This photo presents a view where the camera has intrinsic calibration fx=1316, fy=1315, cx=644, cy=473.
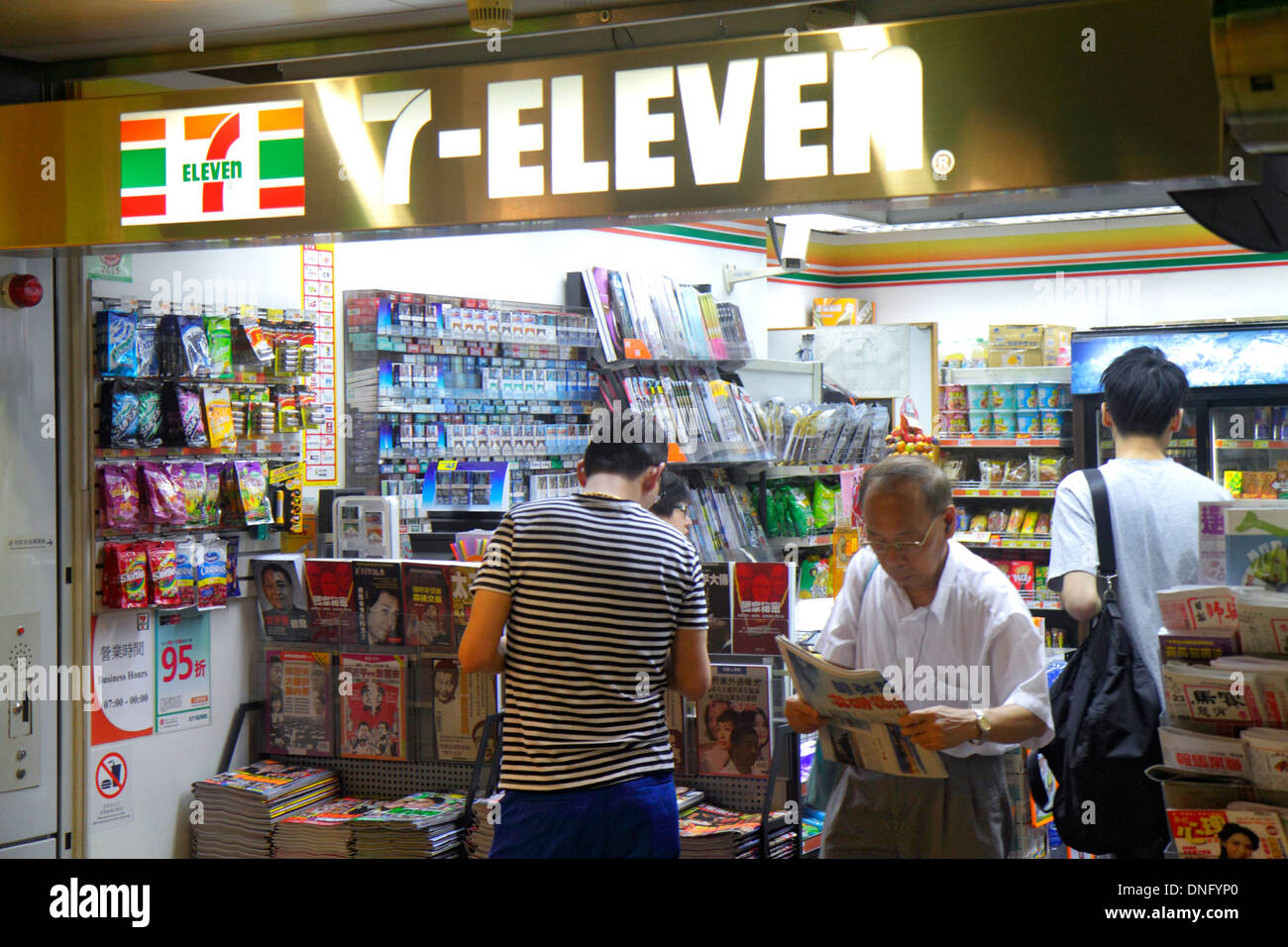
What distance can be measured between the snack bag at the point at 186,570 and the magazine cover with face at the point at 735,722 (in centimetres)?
202

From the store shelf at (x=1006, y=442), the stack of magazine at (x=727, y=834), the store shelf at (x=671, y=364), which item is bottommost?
the stack of magazine at (x=727, y=834)

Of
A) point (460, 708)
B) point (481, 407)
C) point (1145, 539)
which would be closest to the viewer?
point (1145, 539)

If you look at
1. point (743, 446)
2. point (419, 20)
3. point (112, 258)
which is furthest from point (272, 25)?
point (743, 446)

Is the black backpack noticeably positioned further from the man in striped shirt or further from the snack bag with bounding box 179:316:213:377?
the snack bag with bounding box 179:316:213:377

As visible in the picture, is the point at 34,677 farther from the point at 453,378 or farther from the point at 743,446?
the point at 743,446

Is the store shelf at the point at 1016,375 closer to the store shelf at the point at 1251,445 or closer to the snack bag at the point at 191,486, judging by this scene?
the store shelf at the point at 1251,445

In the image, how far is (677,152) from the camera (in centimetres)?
349

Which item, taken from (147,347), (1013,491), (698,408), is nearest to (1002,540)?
(1013,491)

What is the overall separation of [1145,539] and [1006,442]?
5.77 m

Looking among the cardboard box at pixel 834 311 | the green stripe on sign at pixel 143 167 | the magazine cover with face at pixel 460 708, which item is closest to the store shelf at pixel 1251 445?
the cardboard box at pixel 834 311

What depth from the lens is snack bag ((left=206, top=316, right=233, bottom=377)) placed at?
5121 mm

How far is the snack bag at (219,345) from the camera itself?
5.12m

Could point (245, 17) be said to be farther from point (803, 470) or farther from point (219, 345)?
point (803, 470)

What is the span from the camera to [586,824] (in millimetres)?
3193
